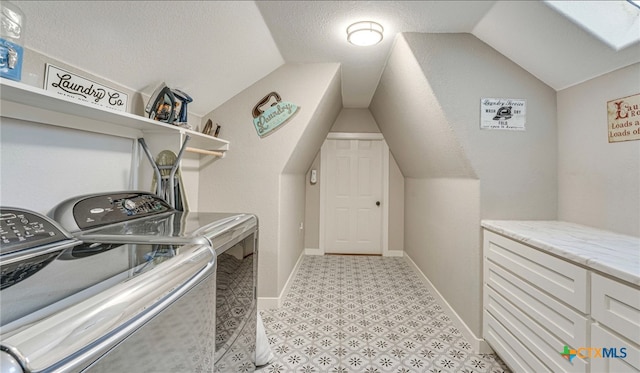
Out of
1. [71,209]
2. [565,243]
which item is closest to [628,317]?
[565,243]

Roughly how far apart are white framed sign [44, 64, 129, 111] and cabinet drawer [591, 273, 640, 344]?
2.22 meters

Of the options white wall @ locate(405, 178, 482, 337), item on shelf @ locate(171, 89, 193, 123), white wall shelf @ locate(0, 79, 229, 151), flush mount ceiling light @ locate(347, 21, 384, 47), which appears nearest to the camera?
white wall shelf @ locate(0, 79, 229, 151)

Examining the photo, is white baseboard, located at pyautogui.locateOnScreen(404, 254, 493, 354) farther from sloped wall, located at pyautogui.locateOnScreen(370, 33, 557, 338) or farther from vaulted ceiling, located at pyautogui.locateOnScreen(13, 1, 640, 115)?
vaulted ceiling, located at pyautogui.locateOnScreen(13, 1, 640, 115)

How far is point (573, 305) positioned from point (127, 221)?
191cm

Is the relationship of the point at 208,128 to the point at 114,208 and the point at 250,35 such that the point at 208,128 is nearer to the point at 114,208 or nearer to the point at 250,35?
the point at 250,35

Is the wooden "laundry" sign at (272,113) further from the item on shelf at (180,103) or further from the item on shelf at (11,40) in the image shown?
the item on shelf at (11,40)

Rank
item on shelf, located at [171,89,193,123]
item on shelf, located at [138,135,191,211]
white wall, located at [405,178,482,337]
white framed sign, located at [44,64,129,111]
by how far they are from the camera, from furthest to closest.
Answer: white wall, located at [405,178,482,337] < item on shelf, located at [171,89,193,123] < item on shelf, located at [138,135,191,211] < white framed sign, located at [44,64,129,111]

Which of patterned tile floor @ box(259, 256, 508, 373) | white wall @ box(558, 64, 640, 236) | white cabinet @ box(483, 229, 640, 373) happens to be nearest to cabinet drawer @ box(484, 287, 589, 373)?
white cabinet @ box(483, 229, 640, 373)

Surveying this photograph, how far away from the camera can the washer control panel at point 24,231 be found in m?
0.69

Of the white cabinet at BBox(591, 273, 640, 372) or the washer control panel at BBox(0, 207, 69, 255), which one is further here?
the white cabinet at BBox(591, 273, 640, 372)

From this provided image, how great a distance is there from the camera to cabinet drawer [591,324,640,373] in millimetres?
910

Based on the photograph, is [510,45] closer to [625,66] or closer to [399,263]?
[625,66]

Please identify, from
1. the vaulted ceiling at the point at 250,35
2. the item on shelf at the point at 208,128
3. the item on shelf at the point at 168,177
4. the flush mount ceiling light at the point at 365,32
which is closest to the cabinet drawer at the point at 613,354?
the vaulted ceiling at the point at 250,35

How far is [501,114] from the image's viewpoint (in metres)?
1.85
